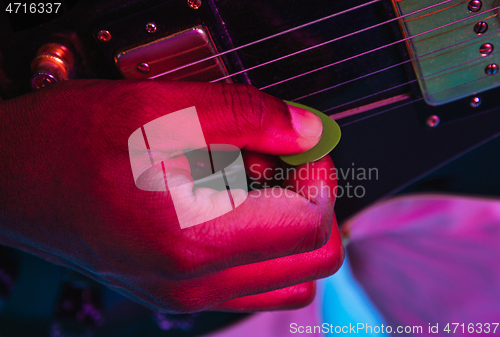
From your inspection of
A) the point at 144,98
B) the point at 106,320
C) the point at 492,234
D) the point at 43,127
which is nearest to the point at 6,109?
the point at 43,127

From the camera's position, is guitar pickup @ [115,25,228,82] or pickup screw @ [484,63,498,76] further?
pickup screw @ [484,63,498,76]

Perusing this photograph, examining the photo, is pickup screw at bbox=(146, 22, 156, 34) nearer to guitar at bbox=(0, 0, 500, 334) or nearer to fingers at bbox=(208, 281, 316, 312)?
guitar at bbox=(0, 0, 500, 334)

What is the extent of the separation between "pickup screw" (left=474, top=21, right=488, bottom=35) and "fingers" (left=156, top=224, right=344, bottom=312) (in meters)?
0.41

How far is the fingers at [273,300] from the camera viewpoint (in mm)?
608

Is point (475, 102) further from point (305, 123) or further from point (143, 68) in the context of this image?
point (143, 68)

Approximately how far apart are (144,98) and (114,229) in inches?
6.2

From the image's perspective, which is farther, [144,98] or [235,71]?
[235,71]

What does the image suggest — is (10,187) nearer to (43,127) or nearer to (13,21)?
(43,127)

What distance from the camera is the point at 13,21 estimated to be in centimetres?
43

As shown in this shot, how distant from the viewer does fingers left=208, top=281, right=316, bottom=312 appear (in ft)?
2.00

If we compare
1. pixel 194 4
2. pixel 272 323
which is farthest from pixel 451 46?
pixel 272 323

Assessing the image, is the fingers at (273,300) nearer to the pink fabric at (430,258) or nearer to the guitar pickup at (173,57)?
the pink fabric at (430,258)

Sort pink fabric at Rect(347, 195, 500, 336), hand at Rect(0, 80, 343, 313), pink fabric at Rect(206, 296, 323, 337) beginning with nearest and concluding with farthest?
1. hand at Rect(0, 80, 343, 313)
2. pink fabric at Rect(347, 195, 500, 336)
3. pink fabric at Rect(206, 296, 323, 337)

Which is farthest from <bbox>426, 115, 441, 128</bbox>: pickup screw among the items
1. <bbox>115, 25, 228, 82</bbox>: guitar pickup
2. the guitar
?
<bbox>115, 25, 228, 82</bbox>: guitar pickup
